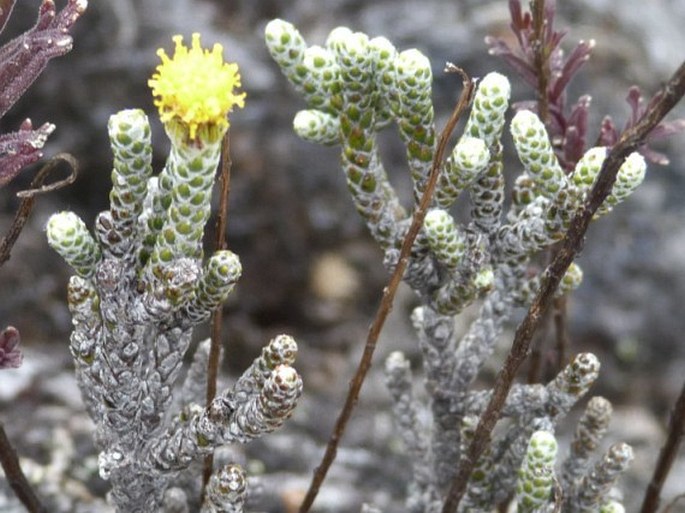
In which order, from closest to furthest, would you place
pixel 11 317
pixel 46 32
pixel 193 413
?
1. pixel 46 32
2. pixel 193 413
3. pixel 11 317

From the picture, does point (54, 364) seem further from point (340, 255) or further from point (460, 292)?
point (460, 292)

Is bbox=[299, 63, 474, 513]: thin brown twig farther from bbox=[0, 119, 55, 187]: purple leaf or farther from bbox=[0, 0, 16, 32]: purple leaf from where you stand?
bbox=[0, 0, 16, 32]: purple leaf

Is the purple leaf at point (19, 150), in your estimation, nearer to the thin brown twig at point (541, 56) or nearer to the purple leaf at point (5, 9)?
the purple leaf at point (5, 9)

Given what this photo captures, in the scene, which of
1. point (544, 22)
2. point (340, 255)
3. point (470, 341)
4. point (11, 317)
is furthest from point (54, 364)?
point (544, 22)

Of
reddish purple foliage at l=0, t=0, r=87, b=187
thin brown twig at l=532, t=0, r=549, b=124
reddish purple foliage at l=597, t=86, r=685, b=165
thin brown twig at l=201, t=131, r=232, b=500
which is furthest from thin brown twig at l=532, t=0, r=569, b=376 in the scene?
reddish purple foliage at l=0, t=0, r=87, b=187

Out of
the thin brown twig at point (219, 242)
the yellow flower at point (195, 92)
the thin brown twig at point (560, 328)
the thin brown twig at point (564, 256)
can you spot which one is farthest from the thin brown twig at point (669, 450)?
the yellow flower at point (195, 92)

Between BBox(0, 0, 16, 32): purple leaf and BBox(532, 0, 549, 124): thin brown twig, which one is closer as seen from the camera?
BBox(0, 0, 16, 32): purple leaf
